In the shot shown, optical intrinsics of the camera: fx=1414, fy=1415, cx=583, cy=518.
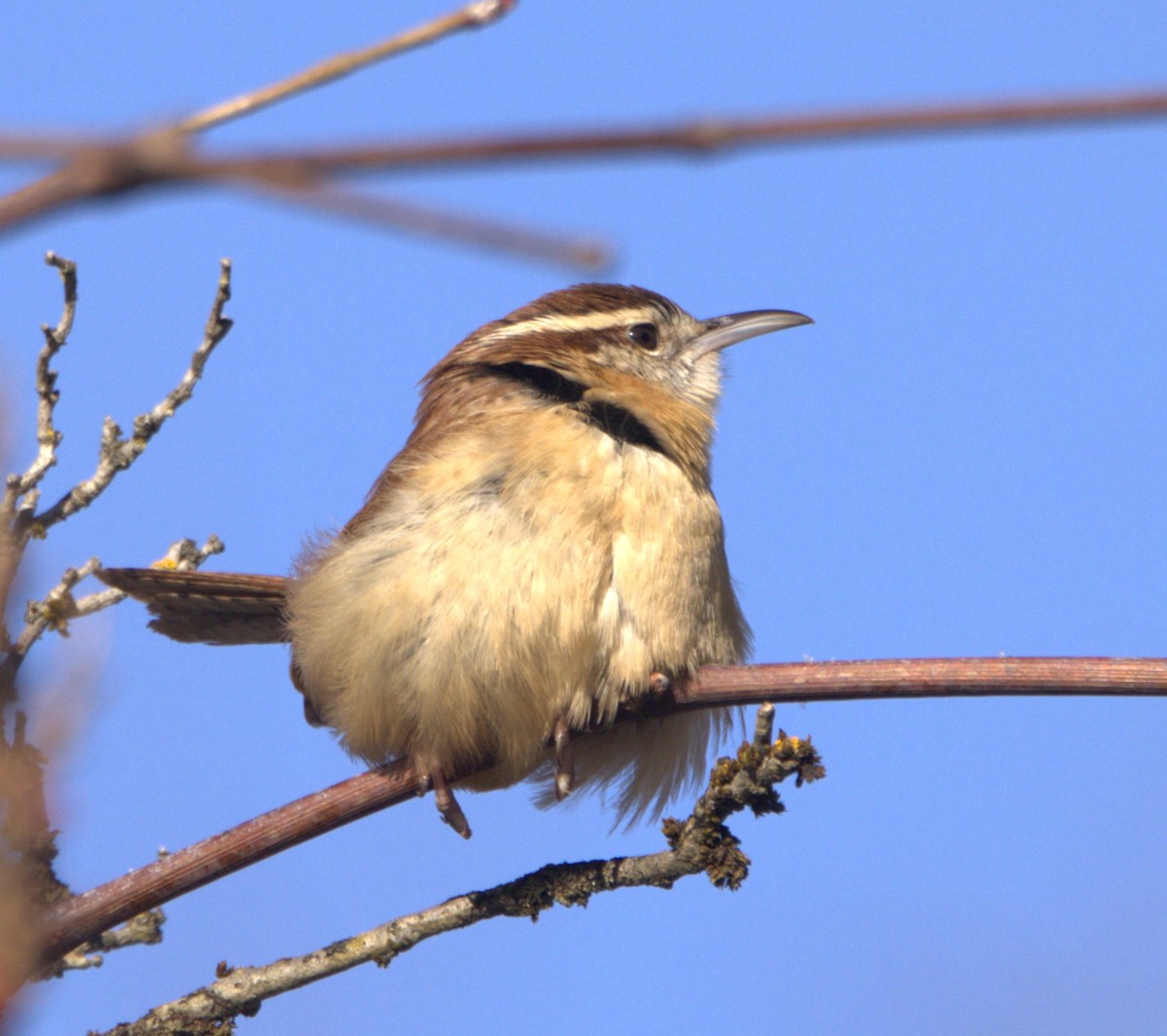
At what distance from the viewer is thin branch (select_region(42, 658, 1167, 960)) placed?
2.82 metres

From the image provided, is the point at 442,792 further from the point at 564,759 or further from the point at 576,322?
the point at 576,322

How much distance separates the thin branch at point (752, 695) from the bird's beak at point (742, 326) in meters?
2.23

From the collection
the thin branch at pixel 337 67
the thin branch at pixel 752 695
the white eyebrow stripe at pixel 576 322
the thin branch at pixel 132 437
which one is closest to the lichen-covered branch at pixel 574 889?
the thin branch at pixel 752 695

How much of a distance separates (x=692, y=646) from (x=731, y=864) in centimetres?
74

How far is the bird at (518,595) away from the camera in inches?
159

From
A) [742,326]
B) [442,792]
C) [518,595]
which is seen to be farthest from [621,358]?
[442,792]

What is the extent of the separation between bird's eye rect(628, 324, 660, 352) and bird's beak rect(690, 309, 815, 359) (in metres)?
0.18

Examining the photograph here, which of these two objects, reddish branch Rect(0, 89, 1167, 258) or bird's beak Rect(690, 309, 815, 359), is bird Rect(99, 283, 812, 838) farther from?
reddish branch Rect(0, 89, 1167, 258)

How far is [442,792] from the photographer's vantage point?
4.24m

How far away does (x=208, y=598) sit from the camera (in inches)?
193

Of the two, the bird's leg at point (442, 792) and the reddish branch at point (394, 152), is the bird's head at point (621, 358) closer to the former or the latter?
the bird's leg at point (442, 792)

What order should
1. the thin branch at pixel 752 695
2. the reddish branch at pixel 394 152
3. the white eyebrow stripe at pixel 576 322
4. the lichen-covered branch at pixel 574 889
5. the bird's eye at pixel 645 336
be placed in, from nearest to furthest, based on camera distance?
the reddish branch at pixel 394 152
the thin branch at pixel 752 695
the lichen-covered branch at pixel 574 889
the white eyebrow stripe at pixel 576 322
the bird's eye at pixel 645 336

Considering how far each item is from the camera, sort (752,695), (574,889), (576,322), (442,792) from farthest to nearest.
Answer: (576,322), (442,792), (574,889), (752,695)

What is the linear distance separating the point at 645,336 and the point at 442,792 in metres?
2.08
